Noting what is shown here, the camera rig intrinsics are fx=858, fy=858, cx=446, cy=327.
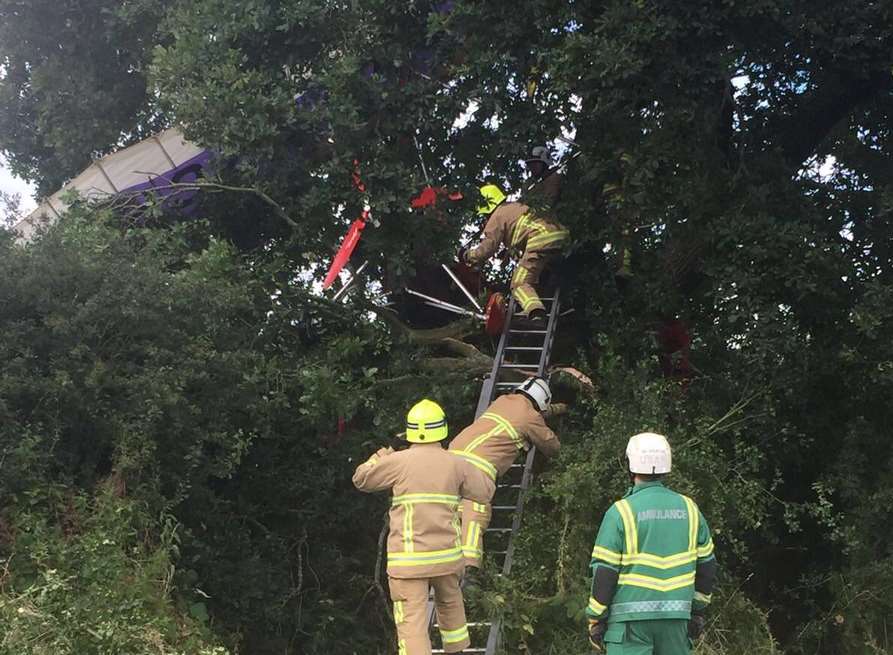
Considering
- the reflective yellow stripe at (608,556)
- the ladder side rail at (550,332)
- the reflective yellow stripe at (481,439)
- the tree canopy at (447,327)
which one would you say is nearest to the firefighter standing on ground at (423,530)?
the tree canopy at (447,327)

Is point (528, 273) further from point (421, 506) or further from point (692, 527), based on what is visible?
point (692, 527)

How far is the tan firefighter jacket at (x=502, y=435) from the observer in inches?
238

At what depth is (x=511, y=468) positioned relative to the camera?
743 cm

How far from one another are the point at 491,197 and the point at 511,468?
2.53 metres

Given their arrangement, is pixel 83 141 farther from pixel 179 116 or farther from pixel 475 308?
pixel 475 308

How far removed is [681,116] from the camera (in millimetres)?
6344

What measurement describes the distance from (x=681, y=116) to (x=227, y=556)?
4942 millimetres

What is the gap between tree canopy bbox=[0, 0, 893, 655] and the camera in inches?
227

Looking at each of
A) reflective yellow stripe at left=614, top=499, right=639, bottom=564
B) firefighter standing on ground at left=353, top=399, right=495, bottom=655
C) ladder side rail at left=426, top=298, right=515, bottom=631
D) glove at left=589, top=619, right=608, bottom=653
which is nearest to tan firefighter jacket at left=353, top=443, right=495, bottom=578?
firefighter standing on ground at left=353, top=399, right=495, bottom=655

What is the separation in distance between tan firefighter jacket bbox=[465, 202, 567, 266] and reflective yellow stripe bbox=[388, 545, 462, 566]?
3.42 meters

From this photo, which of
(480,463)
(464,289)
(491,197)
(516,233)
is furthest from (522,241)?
(480,463)

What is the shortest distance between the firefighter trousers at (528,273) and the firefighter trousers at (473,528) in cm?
220

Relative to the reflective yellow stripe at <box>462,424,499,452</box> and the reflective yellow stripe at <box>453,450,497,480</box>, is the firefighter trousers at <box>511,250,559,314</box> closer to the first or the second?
the reflective yellow stripe at <box>462,424,499,452</box>

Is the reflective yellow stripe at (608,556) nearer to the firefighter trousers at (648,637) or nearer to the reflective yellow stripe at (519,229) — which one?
the firefighter trousers at (648,637)
